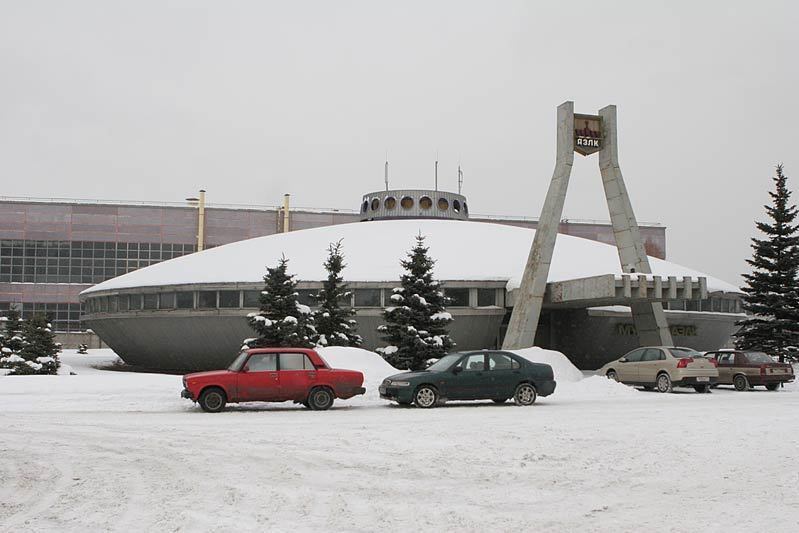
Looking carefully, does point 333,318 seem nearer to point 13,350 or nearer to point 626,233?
point 626,233

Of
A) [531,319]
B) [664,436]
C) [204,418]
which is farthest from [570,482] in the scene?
[531,319]

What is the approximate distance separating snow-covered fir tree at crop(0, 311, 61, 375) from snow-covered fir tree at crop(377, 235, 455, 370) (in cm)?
1333

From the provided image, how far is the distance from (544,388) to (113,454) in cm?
1179

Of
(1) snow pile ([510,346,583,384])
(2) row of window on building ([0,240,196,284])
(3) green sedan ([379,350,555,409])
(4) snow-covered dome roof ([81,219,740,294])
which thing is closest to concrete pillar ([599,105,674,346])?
(4) snow-covered dome roof ([81,219,740,294])

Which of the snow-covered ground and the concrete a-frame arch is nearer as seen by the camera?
the snow-covered ground

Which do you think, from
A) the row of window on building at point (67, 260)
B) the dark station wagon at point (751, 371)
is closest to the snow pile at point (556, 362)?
the dark station wagon at point (751, 371)

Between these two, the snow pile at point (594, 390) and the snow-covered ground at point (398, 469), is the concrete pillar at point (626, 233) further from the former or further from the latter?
the snow-covered ground at point (398, 469)

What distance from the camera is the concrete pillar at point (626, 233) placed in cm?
3528

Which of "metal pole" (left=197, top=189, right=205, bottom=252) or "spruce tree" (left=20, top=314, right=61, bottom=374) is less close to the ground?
"metal pole" (left=197, top=189, right=205, bottom=252)

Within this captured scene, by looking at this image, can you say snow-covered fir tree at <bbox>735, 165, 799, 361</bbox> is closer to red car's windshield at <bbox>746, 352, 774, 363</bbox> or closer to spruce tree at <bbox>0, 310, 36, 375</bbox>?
red car's windshield at <bbox>746, 352, 774, 363</bbox>

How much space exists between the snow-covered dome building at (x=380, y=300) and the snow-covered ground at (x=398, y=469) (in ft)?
57.9

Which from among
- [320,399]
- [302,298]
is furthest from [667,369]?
[302,298]

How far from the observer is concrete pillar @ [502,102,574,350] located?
109ft

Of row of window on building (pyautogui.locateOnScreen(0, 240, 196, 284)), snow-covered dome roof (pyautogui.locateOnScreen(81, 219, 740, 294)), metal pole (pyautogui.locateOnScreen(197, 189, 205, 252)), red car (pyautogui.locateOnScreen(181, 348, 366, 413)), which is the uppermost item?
metal pole (pyautogui.locateOnScreen(197, 189, 205, 252))
